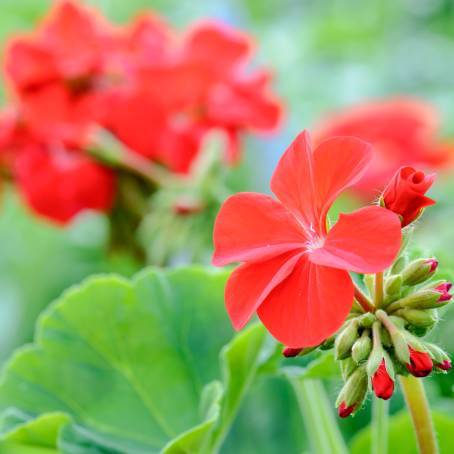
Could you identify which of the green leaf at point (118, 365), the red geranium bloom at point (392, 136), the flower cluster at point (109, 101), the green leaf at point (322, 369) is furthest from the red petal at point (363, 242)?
the red geranium bloom at point (392, 136)

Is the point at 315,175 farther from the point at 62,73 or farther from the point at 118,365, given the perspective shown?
the point at 62,73

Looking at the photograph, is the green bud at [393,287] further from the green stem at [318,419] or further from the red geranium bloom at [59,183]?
the red geranium bloom at [59,183]

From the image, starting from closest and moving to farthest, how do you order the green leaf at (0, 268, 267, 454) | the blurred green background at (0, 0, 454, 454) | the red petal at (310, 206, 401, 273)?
1. the red petal at (310, 206, 401, 273)
2. the green leaf at (0, 268, 267, 454)
3. the blurred green background at (0, 0, 454, 454)

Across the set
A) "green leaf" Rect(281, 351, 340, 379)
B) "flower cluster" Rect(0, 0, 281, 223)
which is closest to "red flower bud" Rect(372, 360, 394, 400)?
"green leaf" Rect(281, 351, 340, 379)

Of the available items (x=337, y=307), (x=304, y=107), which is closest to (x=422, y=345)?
(x=337, y=307)

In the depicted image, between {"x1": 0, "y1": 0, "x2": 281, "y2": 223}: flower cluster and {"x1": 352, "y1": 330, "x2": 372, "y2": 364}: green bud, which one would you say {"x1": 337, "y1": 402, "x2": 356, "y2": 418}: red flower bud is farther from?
{"x1": 0, "y1": 0, "x2": 281, "y2": 223}: flower cluster

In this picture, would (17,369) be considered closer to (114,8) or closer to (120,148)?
(120,148)
